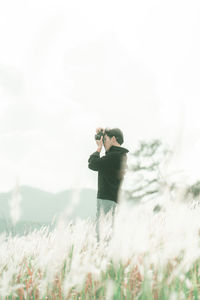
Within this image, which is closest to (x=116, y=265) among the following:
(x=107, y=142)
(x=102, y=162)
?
(x=102, y=162)

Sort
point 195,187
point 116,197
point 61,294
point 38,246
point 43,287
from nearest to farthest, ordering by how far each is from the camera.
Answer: point 43,287 < point 61,294 < point 38,246 < point 116,197 < point 195,187

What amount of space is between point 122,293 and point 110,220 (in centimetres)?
140

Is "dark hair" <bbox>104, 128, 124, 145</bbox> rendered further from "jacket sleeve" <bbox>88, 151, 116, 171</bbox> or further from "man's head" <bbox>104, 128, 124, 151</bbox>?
"jacket sleeve" <bbox>88, 151, 116, 171</bbox>

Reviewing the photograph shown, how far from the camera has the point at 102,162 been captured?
420cm

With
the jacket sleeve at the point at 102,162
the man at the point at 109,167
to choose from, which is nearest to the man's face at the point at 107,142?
the man at the point at 109,167

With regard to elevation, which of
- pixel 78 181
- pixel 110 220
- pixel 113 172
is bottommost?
pixel 78 181

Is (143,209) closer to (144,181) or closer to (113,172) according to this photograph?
(113,172)

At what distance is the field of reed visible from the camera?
2320 millimetres

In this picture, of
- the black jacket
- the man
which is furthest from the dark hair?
the black jacket

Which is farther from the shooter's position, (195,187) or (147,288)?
(195,187)

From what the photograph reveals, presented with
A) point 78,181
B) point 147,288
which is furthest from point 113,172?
point 78,181

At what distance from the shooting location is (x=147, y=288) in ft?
6.60

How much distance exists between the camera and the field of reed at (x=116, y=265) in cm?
232

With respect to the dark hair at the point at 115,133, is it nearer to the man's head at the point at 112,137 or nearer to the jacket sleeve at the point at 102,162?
the man's head at the point at 112,137
